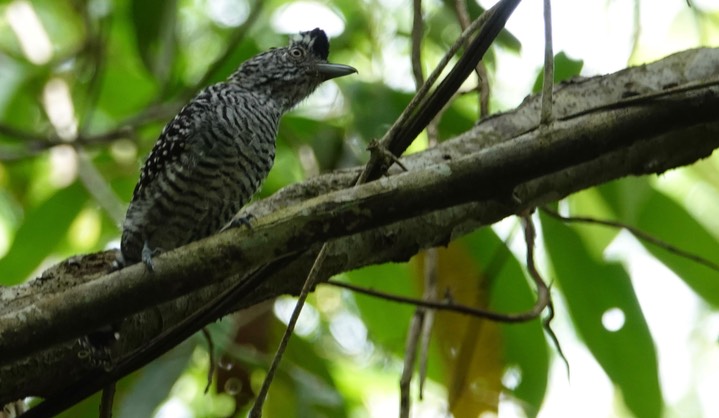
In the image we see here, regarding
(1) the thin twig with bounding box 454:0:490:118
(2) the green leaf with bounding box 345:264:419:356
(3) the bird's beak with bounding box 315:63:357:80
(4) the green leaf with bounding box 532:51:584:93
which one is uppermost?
(3) the bird's beak with bounding box 315:63:357:80

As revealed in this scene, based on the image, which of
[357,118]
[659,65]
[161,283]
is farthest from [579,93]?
[161,283]

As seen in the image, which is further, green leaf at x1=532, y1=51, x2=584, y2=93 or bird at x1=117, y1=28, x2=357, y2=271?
green leaf at x1=532, y1=51, x2=584, y2=93

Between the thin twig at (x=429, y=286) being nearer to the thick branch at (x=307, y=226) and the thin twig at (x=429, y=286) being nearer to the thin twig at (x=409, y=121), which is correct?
the thick branch at (x=307, y=226)

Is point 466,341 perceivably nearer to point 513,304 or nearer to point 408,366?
point 513,304

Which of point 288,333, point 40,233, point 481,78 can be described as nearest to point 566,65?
point 481,78

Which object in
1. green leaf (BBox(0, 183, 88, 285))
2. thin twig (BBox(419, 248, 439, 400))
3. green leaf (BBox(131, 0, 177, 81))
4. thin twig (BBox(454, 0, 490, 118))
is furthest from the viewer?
green leaf (BBox(131, 0, 177, 81))

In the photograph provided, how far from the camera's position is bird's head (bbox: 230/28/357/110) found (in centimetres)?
358

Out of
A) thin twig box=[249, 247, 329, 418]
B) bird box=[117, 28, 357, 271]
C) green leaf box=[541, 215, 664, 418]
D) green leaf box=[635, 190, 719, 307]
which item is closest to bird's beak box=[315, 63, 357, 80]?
bird box=[117, 28, 357, 271]

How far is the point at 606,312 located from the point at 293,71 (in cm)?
142

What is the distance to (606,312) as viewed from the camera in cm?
→ 316

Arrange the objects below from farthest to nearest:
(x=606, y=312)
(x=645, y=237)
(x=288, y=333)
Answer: (x=606, y=312)
(x=645, y=237)
(x=288, y=333)

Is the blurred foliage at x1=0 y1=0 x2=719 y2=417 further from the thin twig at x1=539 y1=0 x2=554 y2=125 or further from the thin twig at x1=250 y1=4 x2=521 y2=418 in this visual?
the thin twig at x1=539 y1=0 x2=554 y2=125

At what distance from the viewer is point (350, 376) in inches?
198

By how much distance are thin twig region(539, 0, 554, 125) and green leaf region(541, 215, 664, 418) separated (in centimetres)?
140
